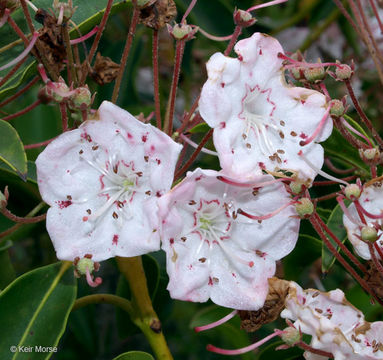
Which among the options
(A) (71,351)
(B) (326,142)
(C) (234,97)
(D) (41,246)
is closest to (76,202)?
(C) (234,97)

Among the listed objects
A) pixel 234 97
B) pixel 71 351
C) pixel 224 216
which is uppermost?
pixel 234 97

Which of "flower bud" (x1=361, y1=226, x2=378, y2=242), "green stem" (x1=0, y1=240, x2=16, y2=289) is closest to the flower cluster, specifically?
"flower bud" (x1=361, y1=226, x2=378, y2=242)

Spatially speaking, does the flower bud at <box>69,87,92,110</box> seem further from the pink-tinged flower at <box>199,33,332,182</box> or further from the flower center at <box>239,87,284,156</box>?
the flower center at <box>239,87,284,156</box>

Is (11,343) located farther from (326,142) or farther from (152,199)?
(326,142)

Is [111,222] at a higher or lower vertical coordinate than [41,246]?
higher

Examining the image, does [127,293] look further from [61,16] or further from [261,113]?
[61,16]
